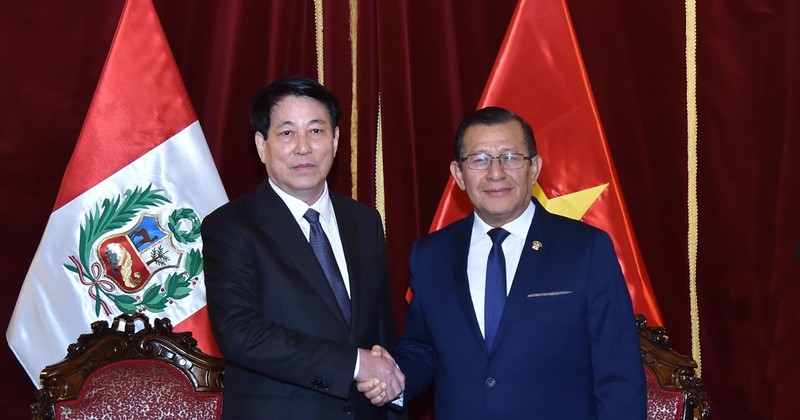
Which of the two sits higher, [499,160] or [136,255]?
[499,160]

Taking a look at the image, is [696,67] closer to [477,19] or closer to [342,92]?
[477,19]

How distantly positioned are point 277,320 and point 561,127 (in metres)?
1.47

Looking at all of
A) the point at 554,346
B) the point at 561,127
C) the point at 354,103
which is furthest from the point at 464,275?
the point at 354,103

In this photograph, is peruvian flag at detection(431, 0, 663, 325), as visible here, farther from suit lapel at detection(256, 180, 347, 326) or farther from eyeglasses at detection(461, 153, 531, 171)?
suit lapel at detection(256, 180, 347, 326)

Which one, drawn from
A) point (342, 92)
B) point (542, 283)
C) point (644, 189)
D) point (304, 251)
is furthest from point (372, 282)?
point (644, 189)

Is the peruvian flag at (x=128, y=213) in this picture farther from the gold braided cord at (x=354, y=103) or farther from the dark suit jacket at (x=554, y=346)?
the dark suit jacket at (x=554, y=346)

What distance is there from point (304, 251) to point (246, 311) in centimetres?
21

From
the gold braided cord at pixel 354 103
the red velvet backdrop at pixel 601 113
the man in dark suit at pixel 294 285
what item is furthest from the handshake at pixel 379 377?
the gold braided cord at pixel 354 103

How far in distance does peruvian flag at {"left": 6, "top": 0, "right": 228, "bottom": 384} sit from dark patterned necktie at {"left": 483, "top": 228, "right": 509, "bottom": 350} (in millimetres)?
1241

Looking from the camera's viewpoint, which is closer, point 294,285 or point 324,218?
point 294,285

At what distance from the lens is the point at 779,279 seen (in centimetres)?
335

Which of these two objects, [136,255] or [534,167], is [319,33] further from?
[534,167]

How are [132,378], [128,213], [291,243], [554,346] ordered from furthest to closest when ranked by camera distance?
[128,213] < [132,378] < [291,243] < [554,346]

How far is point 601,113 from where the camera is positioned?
3502 mm
